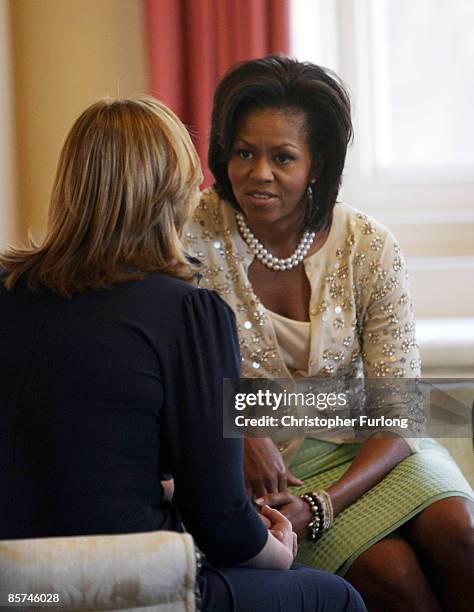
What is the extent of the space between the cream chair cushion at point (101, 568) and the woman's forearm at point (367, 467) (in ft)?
2.54

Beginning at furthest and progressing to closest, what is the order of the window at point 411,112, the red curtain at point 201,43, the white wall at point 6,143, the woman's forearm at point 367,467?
the window at point 411,112 < the white wall at point 6,143 < the red curtain at point 201,43 < the woman's forearm at point 367,467

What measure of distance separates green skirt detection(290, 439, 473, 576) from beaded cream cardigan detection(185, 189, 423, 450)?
0.06m

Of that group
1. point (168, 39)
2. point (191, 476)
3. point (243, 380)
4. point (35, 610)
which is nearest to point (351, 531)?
point (243, 380)

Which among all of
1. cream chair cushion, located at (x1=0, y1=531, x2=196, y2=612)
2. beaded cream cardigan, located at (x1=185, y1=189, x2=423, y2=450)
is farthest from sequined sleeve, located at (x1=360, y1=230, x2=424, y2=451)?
cream chair cushion, located at (x1=0, y1=531, x2=196, y2=612)

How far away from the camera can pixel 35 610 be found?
124 cm

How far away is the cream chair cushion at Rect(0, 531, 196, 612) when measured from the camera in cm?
121

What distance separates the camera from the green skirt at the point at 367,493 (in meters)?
A: 1.91

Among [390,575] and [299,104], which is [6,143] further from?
[390,575]

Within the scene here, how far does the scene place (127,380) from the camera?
4.64ft

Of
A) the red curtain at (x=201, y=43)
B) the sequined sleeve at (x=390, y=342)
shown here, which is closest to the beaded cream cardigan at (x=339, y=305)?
the sequined sleeve at (x=390, y=342)

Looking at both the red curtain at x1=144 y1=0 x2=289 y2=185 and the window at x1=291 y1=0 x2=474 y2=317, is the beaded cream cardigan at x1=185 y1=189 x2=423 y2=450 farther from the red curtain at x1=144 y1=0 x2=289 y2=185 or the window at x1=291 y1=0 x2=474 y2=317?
the window at x1=291 y1=0 x2=474 y2=317

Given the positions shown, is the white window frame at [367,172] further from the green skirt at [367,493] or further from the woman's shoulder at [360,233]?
the green skirt at [367,493]

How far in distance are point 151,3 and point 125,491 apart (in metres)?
1.97

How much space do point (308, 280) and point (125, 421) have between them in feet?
2.61
